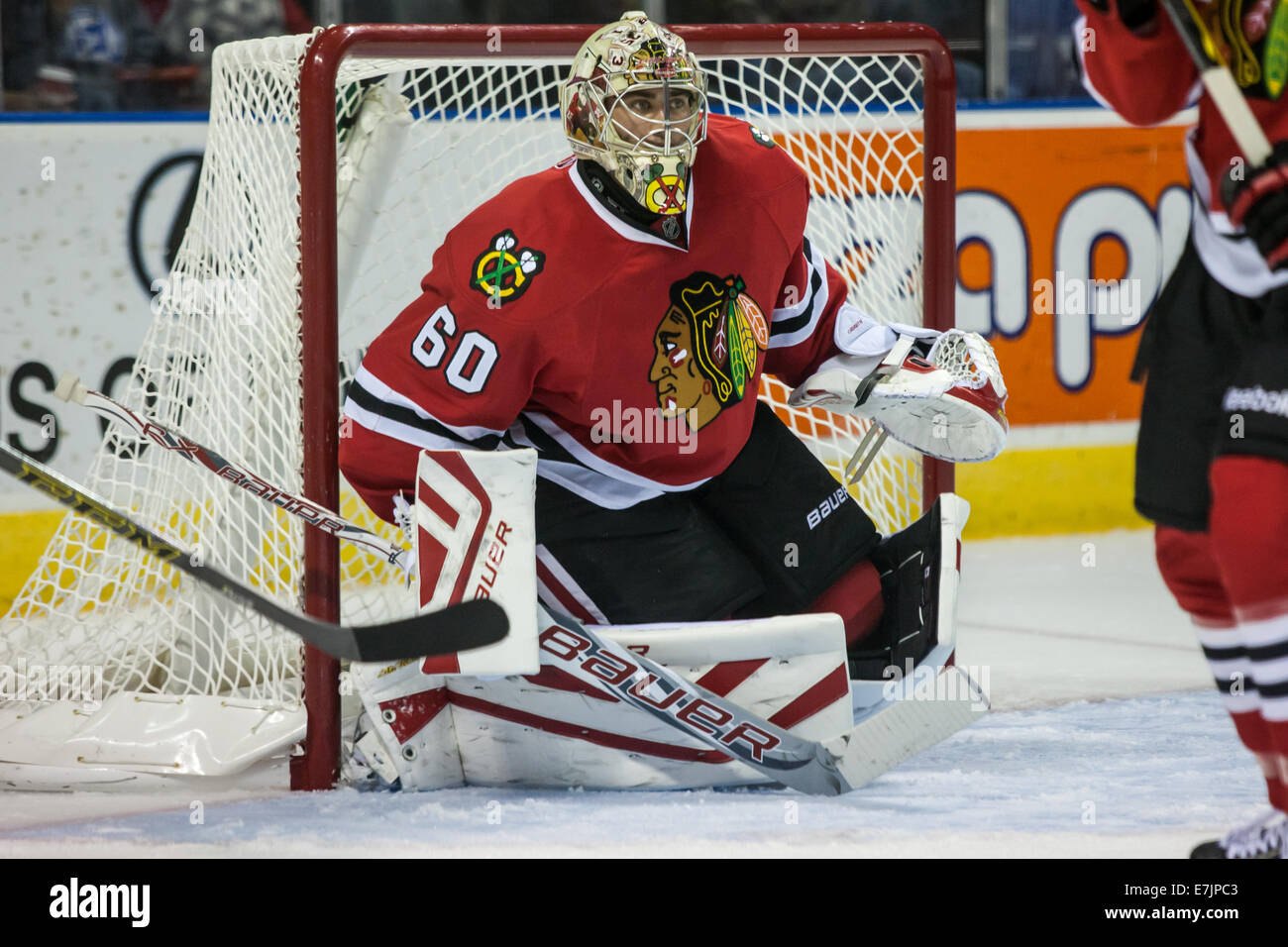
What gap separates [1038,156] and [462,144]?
1796 mm

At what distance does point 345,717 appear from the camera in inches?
98.8

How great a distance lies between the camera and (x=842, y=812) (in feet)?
A: 6.52

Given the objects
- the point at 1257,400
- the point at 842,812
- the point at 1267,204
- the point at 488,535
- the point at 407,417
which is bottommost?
the point at 842,812

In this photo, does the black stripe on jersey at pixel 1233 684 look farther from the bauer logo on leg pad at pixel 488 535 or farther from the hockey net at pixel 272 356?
the hockey net at pixel 272 356

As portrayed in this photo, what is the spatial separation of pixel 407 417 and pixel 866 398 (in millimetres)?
693

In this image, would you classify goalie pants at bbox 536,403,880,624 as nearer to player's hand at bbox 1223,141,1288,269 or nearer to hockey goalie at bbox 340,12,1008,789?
hockey goalie at bbox 340,12,1008,789

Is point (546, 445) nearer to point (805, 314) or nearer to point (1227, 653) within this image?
point (805, 314)

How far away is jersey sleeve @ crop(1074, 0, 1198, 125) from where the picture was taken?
5.00ft

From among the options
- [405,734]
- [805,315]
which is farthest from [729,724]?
[805,315]

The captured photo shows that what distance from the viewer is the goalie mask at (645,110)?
6.55 feet

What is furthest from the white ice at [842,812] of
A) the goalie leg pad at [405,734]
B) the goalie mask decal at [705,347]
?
the goalie mask decal at [705,347]

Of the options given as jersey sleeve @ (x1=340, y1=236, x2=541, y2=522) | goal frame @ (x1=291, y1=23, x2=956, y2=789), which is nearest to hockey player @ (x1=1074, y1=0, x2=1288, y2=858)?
jersey sleeve @ (x1=340, y1=236, x2=541, y2=522)

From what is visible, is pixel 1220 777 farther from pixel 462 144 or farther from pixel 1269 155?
pixel 462 144
